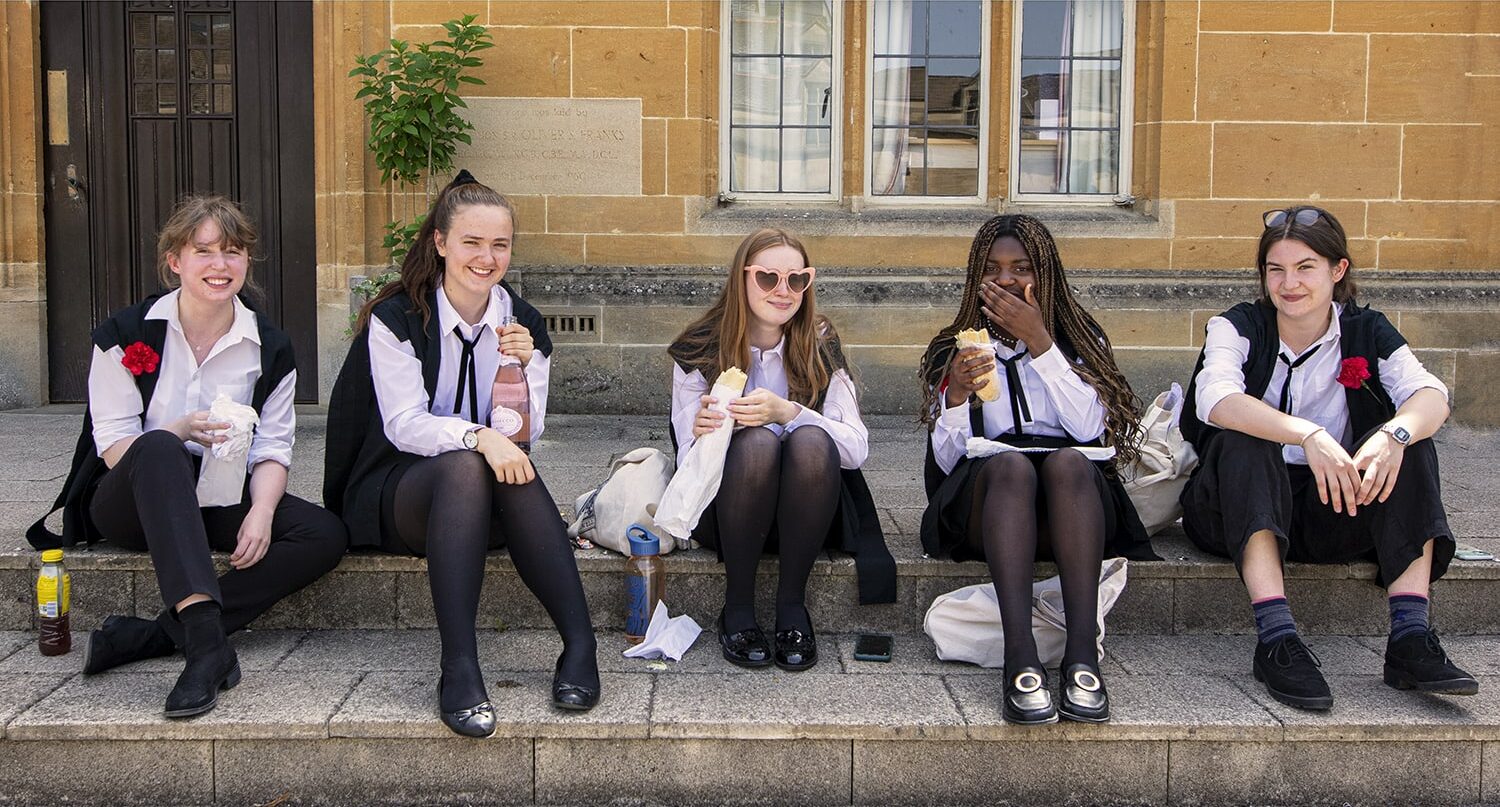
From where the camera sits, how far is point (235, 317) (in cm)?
384

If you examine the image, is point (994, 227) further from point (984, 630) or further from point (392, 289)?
point (392, 289)

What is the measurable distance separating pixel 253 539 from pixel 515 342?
0.91 m

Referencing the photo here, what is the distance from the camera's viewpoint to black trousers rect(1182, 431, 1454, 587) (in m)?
3.61

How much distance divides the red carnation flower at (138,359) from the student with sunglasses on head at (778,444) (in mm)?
1514

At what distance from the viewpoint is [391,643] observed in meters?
3.91

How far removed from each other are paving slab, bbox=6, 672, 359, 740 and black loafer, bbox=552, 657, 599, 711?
0.58 m

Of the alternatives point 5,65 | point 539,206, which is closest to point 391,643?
point 539,206

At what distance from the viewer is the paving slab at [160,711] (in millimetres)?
3217

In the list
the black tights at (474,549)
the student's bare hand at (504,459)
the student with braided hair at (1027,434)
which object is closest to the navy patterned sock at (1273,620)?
the student with braided hair at (1027,434)

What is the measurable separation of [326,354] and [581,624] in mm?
4602

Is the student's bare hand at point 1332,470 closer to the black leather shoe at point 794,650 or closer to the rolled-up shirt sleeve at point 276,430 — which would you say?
the black leather shoe at point 794,650

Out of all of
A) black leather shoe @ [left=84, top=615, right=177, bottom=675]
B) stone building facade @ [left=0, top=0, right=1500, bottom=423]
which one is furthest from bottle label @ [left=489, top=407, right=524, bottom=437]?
stone building facade @ [left=0, top=0, right=1500, bottom=423]

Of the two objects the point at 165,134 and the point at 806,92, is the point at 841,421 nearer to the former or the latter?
the point at 806,92

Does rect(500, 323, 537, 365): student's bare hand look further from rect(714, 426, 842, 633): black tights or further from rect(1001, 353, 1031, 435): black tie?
rect(1001, 353, 1031, 435): black tie
